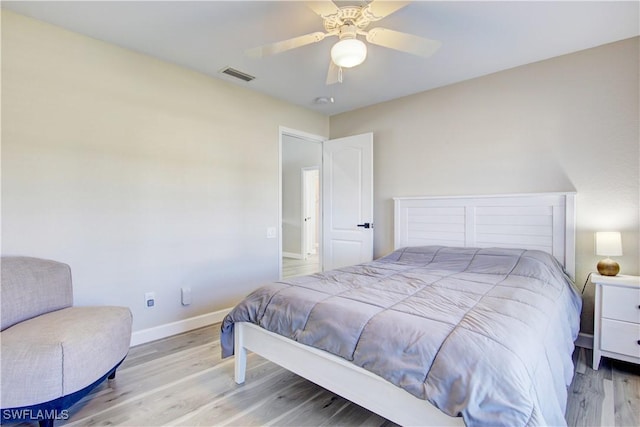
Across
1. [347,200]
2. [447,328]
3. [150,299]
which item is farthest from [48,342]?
[347,200]

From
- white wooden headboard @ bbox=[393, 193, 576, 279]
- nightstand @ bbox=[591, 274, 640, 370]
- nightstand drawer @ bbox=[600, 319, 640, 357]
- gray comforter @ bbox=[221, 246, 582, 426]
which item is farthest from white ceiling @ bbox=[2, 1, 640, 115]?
nightstand drawer @ bbox=[600, 319, 640, 357]

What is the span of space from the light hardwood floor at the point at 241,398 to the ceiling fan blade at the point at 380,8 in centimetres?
224

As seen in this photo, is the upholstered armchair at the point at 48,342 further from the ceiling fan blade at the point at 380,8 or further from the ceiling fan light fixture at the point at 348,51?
the ceiling fan blade at the point at 380,8

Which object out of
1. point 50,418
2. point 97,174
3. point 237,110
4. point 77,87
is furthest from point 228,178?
point 50,418

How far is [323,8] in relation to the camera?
6.52ft

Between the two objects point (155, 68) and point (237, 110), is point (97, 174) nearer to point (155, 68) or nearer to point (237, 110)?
point (155, 68)

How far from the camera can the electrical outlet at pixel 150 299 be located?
2.76m

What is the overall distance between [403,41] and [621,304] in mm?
2336

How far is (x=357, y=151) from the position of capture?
4000 millimetres

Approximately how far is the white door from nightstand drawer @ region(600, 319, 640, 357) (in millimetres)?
2166

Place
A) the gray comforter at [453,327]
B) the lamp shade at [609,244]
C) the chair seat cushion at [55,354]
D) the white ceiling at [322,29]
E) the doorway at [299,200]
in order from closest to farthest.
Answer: the gray comforter at [453,327] → the chair seat cushion at [55,354] → the white ceiling at [322,29] → the lamp shade at [609,244] → the doorway at [299,200]

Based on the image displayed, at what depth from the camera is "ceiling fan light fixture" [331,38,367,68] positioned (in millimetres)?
1791

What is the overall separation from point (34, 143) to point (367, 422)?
9.20 feet

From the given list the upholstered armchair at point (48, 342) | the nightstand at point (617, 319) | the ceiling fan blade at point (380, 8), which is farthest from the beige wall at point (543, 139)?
the upholstered armchair at point (48, 342)
